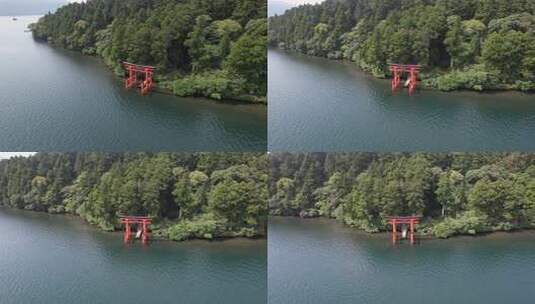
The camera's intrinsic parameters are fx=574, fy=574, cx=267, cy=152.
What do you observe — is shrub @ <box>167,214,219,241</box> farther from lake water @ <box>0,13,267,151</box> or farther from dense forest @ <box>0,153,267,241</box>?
lake water @ <box>0,13,267,151</box>

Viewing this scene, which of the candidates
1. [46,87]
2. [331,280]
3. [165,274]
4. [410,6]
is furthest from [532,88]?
[46,87]

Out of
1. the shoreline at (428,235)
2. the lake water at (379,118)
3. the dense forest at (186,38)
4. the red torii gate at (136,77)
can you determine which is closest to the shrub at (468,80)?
the lake water at (379,118)

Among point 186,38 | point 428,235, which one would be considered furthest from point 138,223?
point 428,235

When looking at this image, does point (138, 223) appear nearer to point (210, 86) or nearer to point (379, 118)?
point (210, 86)

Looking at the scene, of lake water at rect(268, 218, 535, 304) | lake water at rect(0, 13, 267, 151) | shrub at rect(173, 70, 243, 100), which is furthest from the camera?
shrub at rect(173, 70, 243, 100)

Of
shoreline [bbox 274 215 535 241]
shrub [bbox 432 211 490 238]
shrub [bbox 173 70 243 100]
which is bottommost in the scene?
shoreline [bbox 274 215 535 241]

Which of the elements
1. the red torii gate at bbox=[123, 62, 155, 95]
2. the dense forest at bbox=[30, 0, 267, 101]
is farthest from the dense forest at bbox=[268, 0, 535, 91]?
the red torii gate at bbox=[123, 62, 155, 95]

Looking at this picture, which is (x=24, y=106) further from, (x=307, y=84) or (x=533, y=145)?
(x=533, y=145)
